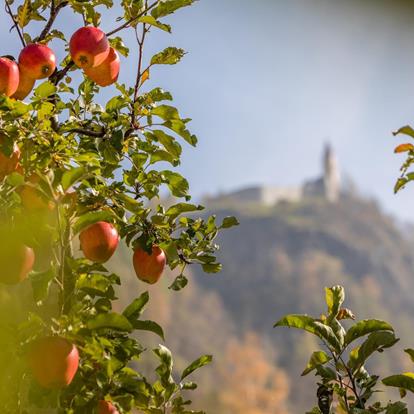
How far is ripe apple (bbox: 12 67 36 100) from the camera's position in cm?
206

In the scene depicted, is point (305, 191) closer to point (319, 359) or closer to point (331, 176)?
point (331, 176)

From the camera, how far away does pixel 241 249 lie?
97562mm

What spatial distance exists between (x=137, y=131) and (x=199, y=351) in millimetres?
72740

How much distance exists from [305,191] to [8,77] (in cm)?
11000

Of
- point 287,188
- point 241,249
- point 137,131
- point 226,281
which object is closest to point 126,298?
point 226,281

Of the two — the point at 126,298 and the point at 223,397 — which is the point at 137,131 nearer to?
the point at 223,397

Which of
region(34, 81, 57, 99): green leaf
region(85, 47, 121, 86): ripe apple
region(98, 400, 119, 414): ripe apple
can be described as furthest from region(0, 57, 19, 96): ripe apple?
region(98, 400, 119, 414): ripe apple

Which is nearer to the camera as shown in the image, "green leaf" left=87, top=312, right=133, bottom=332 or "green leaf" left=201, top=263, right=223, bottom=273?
"green leaf" left=87, top=312, right=133, bottom=332

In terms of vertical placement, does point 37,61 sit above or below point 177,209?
above

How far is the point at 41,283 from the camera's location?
1.53 m

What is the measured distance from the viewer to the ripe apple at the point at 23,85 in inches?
81.1

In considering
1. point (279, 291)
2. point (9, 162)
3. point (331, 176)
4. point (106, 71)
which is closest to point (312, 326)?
point (9, 162)

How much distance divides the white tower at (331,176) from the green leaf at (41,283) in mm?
105979

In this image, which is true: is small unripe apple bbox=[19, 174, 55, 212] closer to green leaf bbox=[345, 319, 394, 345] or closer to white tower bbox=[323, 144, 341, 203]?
green leaf bbox=[345, 319, 394, 345]
